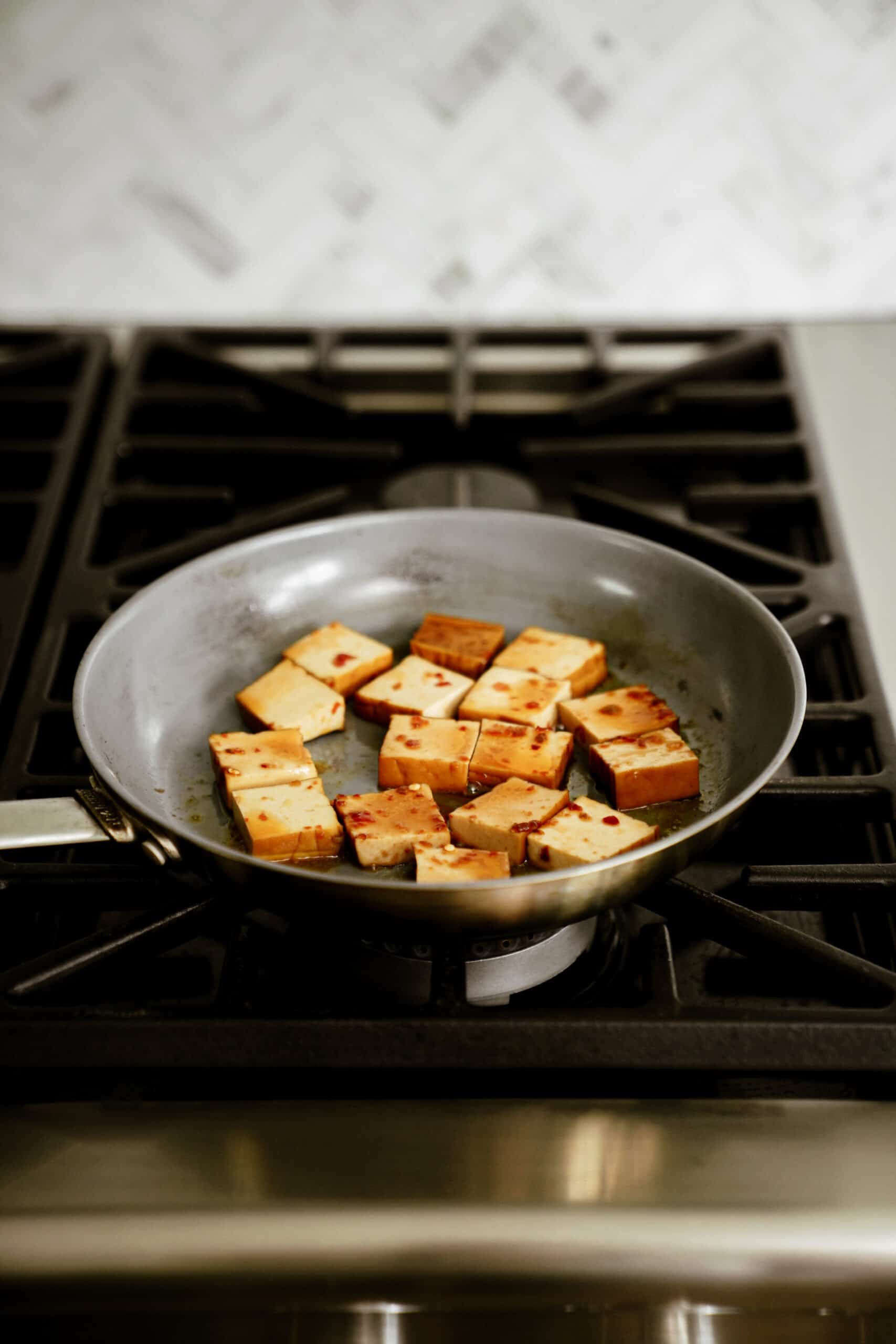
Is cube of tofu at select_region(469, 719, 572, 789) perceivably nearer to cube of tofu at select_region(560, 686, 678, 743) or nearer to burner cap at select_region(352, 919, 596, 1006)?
cube of tofu at select_region(560, 686, 678, 743)

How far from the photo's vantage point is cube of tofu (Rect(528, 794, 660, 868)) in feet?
2.22

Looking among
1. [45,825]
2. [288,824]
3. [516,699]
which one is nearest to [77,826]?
[45,825]

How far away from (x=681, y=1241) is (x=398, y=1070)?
6.3 inches

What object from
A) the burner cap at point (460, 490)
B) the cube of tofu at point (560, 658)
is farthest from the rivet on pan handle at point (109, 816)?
the burner cap at point (460, 490)

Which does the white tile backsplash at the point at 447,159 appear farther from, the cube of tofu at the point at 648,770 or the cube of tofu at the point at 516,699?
the cube of tofu at the point at 648,770

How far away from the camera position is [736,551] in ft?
3.27

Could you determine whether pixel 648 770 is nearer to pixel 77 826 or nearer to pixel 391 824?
pixel 391 824

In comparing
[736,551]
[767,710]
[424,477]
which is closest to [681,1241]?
[767,710]

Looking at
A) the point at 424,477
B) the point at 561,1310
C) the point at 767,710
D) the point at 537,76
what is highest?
the point at 537,76

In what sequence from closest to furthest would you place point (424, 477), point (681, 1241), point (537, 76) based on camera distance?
point (681, 1241) → point (424, 477) → point (537, 76)

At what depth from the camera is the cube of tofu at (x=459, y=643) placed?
89 cm

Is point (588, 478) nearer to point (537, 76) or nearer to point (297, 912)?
point (537, 76)

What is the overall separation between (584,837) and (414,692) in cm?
22

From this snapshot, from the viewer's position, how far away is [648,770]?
29.1 inches
